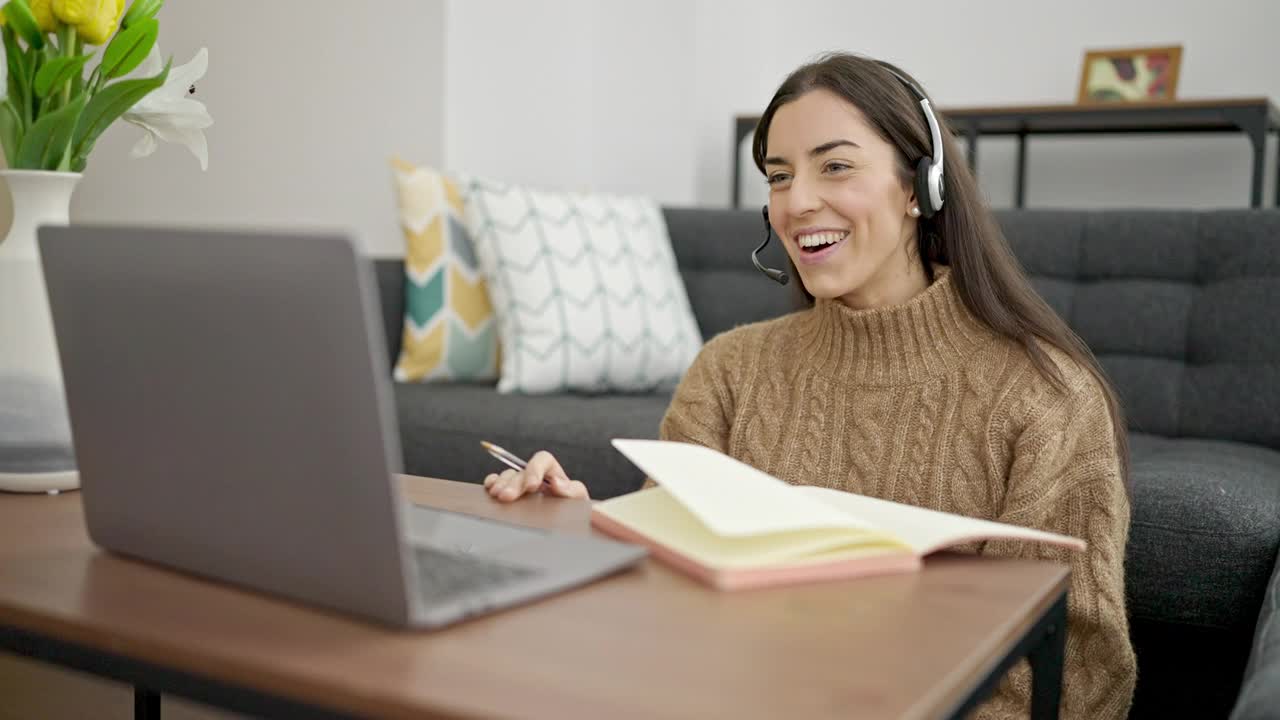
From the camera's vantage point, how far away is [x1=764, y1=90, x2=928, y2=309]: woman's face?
1.28 meters

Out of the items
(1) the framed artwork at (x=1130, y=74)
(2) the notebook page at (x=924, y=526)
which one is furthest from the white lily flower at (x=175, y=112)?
(1) the framed artwork at (x=1130, y=74)

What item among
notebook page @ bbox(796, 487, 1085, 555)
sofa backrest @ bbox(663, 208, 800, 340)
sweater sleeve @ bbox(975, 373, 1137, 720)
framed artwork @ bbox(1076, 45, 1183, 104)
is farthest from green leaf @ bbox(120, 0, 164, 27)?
framed artwork @ bbox(1076, 45, 1183, 104)

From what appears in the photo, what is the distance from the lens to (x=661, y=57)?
360 centimetres

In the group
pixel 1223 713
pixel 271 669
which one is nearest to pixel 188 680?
pixel 271 669

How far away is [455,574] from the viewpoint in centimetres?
68

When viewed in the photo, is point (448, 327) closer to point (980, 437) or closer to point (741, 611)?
point (980, 437)

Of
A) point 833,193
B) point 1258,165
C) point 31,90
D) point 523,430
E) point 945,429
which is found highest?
point 31,90

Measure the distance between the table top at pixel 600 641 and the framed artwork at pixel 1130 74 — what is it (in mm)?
2958

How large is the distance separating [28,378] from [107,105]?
241 millimetres

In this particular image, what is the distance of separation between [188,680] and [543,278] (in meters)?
1.73

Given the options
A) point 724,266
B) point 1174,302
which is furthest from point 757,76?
point 1174,302

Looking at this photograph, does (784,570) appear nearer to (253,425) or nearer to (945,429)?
(253,425)

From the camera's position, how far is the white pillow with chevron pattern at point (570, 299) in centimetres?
227

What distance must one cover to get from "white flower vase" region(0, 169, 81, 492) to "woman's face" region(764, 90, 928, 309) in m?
0.68
